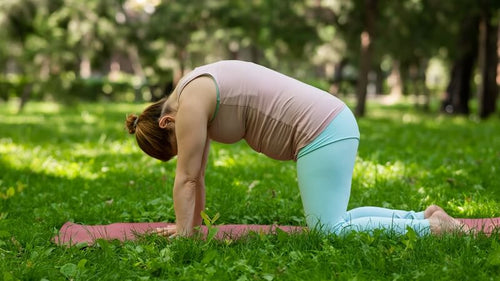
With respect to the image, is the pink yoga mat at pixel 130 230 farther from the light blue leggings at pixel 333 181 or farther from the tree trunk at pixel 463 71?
the tree trunk at pixel 463 71

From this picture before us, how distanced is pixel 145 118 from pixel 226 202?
1.46 meters

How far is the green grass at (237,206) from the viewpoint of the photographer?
10.2 ft

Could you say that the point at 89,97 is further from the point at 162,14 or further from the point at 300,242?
the point at 300,242

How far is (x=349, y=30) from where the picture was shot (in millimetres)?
17078

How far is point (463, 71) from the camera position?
19.4m

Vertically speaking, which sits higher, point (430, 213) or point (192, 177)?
point (192, 177)

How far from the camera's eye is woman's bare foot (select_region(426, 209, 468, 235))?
3.49 metres

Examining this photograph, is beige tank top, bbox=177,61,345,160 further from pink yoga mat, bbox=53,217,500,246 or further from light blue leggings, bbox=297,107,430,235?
Answer: pink yoga mat, bbox=53,217,500,246

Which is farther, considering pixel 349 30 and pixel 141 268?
pixel 349 30

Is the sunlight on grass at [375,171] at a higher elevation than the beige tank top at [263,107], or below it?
below

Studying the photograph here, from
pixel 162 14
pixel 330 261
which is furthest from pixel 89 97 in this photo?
pixel 330 261

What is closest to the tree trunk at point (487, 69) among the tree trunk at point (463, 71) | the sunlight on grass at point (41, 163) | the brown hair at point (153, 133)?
the tree trunk at point (463, 71)

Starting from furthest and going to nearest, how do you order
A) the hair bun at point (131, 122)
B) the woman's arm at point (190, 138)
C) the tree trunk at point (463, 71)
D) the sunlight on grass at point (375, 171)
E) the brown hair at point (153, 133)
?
the tree trunk at point (463, 71) < the sunlight on grass at point (375, 171) < the hair bun at point (131, 122) < the brown hair at point (153, 133) < the woman's arm at point (190, 138)

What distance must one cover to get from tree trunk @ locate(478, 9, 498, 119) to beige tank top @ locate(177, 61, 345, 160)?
1383 cm
